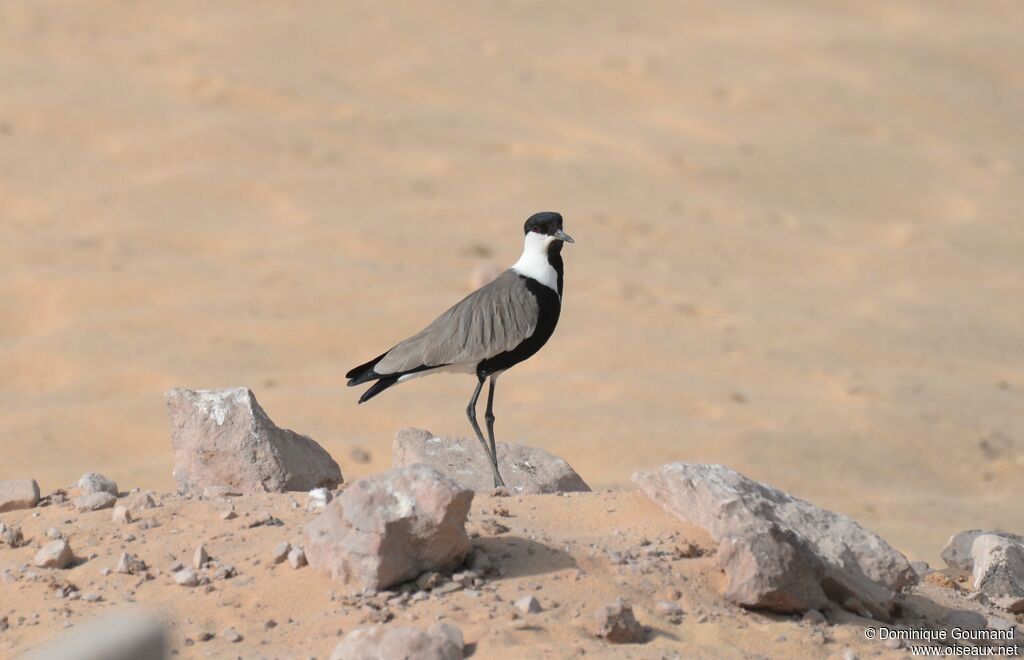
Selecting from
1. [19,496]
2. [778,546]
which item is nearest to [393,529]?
[778,546]

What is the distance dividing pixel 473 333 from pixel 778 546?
194cm

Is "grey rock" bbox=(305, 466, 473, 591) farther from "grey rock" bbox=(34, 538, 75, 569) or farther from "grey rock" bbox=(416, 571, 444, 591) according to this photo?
A: "grey rock" bbox=(34, 538, 75, 569)

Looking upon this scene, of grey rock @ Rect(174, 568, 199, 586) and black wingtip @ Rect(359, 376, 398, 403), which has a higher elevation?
black wingtip @ Rect(359, 376, 398, 403)

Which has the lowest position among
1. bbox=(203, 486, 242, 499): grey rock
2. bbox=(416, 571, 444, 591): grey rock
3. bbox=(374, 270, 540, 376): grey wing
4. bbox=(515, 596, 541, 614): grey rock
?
bbox=(515, 596, 541, 614): grey rock

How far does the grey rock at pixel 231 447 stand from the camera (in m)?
5.10

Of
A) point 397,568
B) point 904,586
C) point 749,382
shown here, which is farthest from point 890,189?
point 397,568

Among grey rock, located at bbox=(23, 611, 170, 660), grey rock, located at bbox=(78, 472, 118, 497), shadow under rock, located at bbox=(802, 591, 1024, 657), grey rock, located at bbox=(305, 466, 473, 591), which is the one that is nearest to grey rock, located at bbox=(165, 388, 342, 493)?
grey rock, located at bbox=(78, 472, 118, 497)

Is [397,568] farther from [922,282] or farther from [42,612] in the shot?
[922,282]

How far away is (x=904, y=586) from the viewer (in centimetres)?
439

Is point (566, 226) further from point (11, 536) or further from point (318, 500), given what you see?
point (11, 536)

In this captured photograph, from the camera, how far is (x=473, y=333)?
5641 millimetres

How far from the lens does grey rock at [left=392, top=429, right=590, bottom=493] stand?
5.36 metres

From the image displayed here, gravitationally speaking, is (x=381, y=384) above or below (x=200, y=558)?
above

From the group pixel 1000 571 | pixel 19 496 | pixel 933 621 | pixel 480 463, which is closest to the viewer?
pixel 933 621
